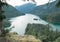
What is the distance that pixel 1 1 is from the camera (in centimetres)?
559

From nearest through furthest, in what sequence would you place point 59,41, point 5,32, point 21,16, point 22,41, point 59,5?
point 59,5 → point 5,32 → point 22,41 → point 59,41 → point 21,16

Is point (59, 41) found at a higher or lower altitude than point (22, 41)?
lower

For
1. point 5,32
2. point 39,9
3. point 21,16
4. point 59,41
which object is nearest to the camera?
point 5,32

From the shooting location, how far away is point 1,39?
4961 millimetres

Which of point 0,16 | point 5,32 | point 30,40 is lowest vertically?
point 30,40

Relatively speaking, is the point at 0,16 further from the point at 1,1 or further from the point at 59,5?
the point at 59,5

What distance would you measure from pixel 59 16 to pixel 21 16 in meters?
16.6

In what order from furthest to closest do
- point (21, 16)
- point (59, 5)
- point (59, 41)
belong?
1. point (21, 16)
2. point (59, 41)
3. point (59, 5)

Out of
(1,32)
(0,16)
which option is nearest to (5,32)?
(1,32)

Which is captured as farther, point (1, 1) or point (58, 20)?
point (58, 20)

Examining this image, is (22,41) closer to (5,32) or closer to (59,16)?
(5,32)

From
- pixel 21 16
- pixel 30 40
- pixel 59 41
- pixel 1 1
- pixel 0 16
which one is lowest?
pixel 21 16

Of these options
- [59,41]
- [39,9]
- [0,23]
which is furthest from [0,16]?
[39,9]

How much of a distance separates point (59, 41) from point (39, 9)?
2166 inches
